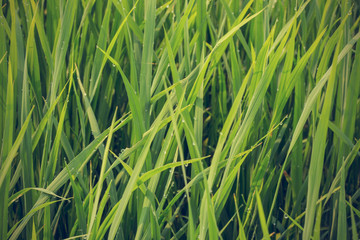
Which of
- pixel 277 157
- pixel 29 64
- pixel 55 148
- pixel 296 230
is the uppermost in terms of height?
pixel 29 64

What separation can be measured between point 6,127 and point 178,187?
38cm

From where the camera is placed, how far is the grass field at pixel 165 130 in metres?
0.59

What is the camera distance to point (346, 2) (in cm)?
74

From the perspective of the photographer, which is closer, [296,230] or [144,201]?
[144,201]

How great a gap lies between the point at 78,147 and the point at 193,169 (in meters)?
0.24

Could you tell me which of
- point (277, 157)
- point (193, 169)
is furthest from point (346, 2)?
point (193, 169)

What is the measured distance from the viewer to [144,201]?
602 mm

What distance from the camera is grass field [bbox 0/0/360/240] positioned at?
59cm

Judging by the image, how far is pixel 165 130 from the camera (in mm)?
705

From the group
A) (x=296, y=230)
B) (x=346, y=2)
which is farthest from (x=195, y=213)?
(x=346, y=2)

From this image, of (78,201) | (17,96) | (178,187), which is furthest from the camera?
(178,187)

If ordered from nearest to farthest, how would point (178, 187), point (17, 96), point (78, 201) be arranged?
1. point (78, 201)
2. point (17, 96)
3. point (178, 187)

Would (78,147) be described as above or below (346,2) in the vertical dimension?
below

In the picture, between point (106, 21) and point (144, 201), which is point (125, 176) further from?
point (106, 21)
